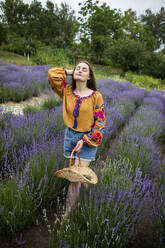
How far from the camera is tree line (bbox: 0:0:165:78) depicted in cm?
1980

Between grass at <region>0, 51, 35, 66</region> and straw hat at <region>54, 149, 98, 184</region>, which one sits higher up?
grass at <region>0, 51, 35, 66</region>

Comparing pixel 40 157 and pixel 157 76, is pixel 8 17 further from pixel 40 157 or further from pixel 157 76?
pixel 40 157

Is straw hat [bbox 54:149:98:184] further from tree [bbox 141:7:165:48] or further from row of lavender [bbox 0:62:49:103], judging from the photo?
tree [bbox 141:7:165:48]

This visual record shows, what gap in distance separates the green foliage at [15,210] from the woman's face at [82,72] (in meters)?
0.98

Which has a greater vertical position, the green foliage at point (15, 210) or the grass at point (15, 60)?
the grass at point (15, 60)

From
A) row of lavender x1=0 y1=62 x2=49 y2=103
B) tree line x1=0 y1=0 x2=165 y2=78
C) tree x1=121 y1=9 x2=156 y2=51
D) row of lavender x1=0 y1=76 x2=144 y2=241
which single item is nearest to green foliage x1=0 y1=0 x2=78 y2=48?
tree line x1=0 y1=0 x2=165 y2=78

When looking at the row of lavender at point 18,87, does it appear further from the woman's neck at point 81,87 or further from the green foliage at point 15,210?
the green foliage at point 15,210

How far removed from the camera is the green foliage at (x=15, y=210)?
1.37 m

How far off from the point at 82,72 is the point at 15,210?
1.22 meters

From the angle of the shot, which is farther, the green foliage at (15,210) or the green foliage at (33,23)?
the green foliage at (33,23)

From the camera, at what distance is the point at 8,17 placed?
1839 centimetres

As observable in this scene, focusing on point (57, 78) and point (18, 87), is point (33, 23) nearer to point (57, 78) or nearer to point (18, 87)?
point (18, 87)

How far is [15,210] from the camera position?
139 centimetres

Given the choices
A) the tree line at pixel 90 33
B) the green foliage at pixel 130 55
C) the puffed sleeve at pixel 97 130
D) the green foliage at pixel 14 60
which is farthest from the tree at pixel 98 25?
the puffed sleeve at pixel 97 130
